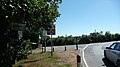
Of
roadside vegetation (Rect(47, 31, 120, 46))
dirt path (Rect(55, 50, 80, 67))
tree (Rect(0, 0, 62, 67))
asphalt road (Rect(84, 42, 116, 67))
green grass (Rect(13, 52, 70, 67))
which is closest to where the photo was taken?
tree (Rect(0, 0, 62, 67))

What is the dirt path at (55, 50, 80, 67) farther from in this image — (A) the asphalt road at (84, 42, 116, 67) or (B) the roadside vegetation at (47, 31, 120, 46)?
(B) the roadside vegetation at (47, 31, 120, 46)

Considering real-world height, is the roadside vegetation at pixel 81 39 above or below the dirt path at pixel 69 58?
above

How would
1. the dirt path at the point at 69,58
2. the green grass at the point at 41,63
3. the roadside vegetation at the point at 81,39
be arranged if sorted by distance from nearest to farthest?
1. the green grass at the point at 41,63
2. the dirt path at the point at 69,58
3. the roadside vegetation at the point at 81,39

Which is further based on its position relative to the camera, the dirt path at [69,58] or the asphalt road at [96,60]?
the dirt path at [69,58]

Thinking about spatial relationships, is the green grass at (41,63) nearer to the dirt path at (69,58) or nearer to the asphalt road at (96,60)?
the dirt path at (69,58)

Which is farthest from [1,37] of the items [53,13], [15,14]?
[53,13]

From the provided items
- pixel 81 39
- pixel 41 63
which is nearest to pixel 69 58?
pixel 41 63

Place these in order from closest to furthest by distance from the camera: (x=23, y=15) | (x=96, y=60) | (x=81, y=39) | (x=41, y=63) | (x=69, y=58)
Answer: (x=23, y=15) → (x=41, y=63) → (x=96, y=60) → (x=69, y=58) → (x=81, y=39)

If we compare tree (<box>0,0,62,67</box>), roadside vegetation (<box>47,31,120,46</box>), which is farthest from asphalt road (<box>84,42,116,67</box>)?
roadside vegetation (<box>47,31,120,46</box>)

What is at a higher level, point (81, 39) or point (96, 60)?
point (81, 39)

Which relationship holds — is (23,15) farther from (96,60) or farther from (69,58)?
(69,58)

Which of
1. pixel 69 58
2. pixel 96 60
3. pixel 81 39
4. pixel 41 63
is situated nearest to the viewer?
pixel 41 63

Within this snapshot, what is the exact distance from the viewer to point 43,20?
13.7m

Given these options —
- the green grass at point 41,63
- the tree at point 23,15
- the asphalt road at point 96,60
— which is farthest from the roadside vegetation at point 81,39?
the tree at point 23,15
